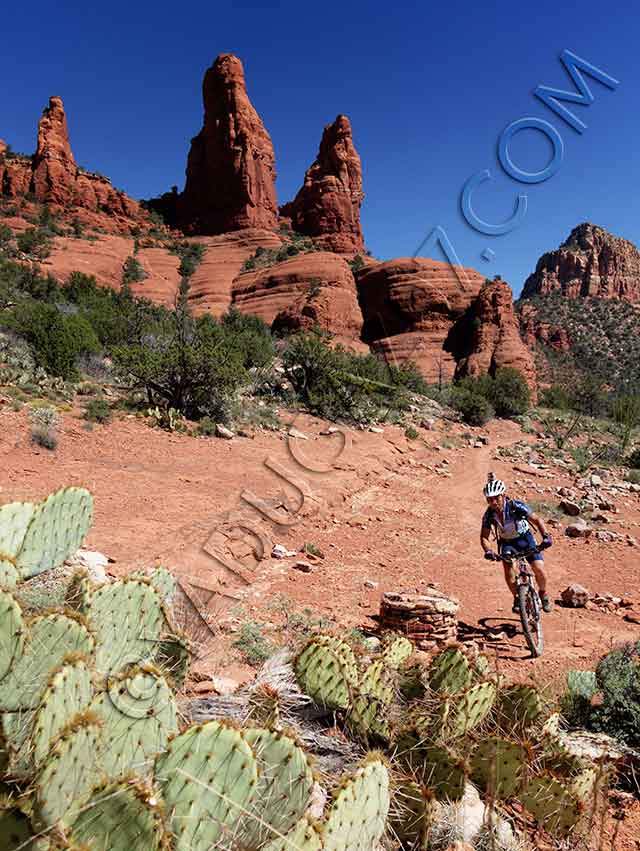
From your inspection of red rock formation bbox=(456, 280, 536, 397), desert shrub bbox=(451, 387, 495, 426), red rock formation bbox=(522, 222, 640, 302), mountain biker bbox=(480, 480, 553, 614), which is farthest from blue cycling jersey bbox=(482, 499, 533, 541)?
red rock formation bbox=(522, 222, 640, 302)

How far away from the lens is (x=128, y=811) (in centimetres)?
123

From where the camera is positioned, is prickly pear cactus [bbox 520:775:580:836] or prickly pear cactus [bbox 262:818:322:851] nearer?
prickly pear cactus [bbox 262:818:322:851]

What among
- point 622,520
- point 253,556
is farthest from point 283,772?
point 622,520

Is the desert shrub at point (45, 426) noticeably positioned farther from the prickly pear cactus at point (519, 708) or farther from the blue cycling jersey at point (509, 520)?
the prickly pear cactus at point (519, 708)

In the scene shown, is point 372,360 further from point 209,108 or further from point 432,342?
point 209,108

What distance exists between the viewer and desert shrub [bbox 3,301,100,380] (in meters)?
12.8

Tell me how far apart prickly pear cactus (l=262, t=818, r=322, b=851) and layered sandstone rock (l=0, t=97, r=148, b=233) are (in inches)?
2158

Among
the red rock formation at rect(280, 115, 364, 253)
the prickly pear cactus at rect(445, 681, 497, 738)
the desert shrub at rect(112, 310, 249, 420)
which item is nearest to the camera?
the prickly pear cactus at rect(445, 681, 497, 738)

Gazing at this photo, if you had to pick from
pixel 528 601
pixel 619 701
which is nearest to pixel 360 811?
pixel 619 701

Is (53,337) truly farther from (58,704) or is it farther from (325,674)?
(58,704)

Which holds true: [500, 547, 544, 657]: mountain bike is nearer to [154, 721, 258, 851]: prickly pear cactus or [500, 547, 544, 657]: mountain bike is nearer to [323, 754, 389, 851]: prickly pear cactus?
[323, 754, 389, 851]: prickly pear cactus

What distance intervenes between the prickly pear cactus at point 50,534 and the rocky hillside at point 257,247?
28.7 meters

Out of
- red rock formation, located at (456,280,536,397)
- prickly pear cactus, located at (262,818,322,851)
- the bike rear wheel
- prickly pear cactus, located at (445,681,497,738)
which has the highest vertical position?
red rock formation, located at (456,280,536,397)

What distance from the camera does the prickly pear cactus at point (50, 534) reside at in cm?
338
